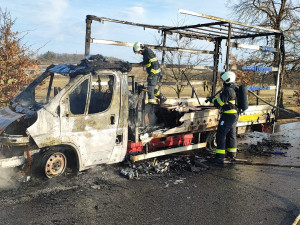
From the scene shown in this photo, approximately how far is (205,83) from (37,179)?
22.5 feet

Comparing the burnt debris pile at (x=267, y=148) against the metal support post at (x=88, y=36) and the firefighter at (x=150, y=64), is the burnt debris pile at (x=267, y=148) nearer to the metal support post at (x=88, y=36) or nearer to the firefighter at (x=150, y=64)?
the firefighter at (x=150, y=64)

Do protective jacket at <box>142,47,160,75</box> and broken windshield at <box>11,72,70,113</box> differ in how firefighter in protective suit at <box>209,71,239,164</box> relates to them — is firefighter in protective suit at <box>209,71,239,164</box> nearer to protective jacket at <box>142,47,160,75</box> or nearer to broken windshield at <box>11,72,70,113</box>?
protective jacket at <box>142,47,160,75</box>

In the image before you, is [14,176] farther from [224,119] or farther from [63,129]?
[224,119]

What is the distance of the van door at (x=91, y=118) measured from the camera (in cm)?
476

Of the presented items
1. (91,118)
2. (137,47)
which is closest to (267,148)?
(137,47)

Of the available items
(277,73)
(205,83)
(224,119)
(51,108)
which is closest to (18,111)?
(51,108)

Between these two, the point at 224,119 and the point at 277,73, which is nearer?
the point at 224,119

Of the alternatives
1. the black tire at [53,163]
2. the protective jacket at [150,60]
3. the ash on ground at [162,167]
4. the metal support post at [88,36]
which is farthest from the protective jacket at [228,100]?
the black tire at [53,163]

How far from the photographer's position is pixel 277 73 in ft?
33.0

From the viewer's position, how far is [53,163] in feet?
15.7

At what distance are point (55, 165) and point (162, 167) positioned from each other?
2.19m

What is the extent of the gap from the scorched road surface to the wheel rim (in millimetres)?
174

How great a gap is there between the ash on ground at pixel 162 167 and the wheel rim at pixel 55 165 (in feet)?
3.85

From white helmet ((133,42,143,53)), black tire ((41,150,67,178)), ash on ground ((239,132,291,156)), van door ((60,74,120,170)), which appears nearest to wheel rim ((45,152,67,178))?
black tire ((41,150,67,178))
